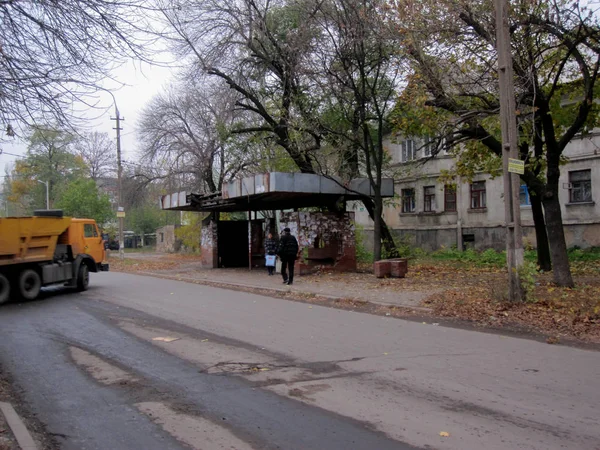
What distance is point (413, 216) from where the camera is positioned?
123 feet

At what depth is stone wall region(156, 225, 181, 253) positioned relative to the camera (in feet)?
163

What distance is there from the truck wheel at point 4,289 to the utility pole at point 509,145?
12548 mm

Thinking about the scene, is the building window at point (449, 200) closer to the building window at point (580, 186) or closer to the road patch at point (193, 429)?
the building window at point (580, 186)

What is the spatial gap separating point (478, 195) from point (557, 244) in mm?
19736

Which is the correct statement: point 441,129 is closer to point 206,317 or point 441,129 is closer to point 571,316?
point 571,316

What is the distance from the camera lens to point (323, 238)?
2147cm

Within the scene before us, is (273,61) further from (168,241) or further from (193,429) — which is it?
(168,241)

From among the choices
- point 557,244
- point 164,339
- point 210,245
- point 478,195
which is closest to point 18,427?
point 164,339

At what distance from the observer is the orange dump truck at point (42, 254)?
1455cm

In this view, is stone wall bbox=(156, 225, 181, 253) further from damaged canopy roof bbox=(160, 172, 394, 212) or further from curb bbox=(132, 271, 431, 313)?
curb bbox=(132, 271, 431, 313)

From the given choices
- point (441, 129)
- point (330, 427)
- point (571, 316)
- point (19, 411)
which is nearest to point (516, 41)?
point (441, 129)

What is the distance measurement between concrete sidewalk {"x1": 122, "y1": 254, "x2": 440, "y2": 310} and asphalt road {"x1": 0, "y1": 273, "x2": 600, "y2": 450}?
2.72 metres

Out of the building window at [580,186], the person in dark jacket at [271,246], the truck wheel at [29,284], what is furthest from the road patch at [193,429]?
the building window at [580,186]

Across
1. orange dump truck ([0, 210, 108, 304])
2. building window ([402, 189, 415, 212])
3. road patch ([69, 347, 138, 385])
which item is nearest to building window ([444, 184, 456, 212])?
building window ([402, 189, 415, 212])
